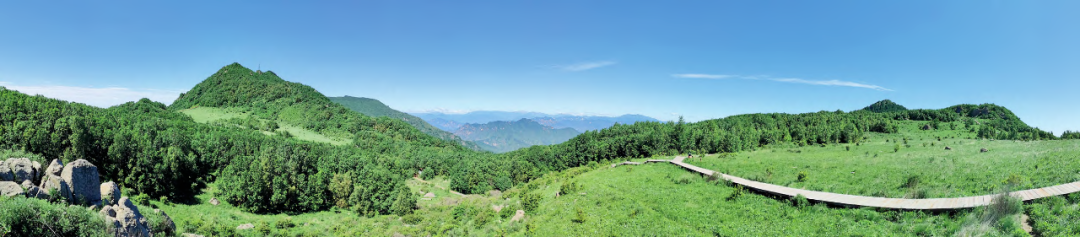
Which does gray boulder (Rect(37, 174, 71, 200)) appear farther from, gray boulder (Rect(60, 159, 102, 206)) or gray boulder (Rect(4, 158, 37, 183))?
gray boulder (Rect(4, 158, 37, 183))

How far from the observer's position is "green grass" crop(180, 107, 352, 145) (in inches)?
4651

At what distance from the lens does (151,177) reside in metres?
44.5

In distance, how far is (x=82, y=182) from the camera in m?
19.4

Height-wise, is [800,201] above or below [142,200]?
above

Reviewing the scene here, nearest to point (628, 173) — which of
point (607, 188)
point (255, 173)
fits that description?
point (607, 188)

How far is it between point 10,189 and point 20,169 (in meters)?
3.48

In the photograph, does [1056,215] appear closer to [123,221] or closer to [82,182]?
A: [123,221]

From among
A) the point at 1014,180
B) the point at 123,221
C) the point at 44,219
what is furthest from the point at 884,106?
the point at 44,219

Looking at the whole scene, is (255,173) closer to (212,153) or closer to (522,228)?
(212,153)

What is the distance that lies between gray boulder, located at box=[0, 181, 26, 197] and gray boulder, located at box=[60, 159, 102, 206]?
7.44 feet

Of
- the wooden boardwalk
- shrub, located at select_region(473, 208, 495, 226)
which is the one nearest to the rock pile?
shrub, located at select_region(473, 208, 495, 226)

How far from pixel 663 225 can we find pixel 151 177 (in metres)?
61.5

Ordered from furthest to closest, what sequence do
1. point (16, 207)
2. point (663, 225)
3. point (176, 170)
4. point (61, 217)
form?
point (176, 170) < point (663, 225) < point (61, 217) < point (16, 207)

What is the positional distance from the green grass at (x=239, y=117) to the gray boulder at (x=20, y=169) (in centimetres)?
10125
